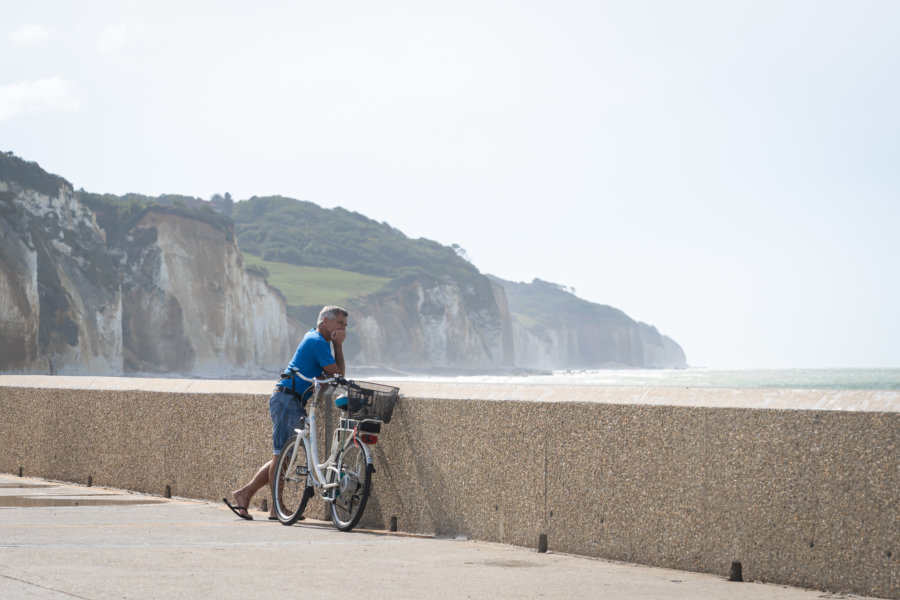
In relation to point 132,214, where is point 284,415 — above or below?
below

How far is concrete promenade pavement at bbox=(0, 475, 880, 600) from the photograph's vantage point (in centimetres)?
516

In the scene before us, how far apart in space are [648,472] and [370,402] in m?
2.23

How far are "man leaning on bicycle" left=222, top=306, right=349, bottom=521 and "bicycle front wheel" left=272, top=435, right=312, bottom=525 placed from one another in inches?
2.9

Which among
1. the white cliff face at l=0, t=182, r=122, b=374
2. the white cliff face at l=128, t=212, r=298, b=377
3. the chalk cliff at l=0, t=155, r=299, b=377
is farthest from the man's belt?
the white cliff face at l=128, t=212, r=298, b=377

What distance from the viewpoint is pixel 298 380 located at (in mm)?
8250

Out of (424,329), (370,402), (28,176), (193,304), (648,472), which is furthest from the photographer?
(424,329)

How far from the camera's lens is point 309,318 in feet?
429

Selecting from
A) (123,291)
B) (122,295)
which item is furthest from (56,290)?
(123,291)

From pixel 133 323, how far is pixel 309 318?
46.8 meters

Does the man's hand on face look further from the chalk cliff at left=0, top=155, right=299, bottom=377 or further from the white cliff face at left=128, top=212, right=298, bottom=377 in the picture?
the white cliff face at left=128, top=212, right=298, bottom=377

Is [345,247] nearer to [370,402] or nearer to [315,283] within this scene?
[315,283]

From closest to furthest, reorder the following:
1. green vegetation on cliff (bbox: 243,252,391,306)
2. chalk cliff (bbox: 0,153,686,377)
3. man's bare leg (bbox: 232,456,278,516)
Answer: man's bare leg (bbox: 232,456,278,516) < chalk cliff (bbox: 0,153,686,377) < green vegetation on cliff (bbox: 243,252,391,306)

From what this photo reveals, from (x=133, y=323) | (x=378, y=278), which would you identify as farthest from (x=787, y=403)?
(x=378, y=278)

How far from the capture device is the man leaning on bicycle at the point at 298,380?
8070mm
